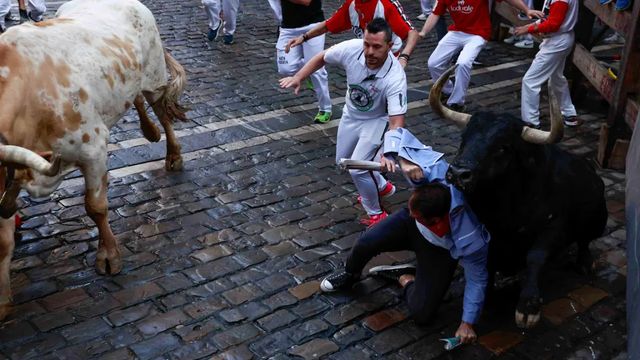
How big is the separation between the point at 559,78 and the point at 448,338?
4.95 metres

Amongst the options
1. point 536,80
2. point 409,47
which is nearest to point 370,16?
point 409,47

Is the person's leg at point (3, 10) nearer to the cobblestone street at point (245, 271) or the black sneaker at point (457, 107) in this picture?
the cobblestone street at point (245, 271)

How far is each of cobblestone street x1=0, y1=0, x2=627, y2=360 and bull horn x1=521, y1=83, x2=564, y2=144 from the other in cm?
143

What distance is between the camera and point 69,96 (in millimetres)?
5559

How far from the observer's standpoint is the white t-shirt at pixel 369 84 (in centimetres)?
631

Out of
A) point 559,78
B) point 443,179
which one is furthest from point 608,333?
point 559,78

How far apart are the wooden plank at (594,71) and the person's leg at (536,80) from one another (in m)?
0.49

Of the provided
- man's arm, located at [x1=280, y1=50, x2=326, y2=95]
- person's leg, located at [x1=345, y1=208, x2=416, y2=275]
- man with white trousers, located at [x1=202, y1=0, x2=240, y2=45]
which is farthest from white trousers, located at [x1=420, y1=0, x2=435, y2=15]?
person's leg, located at [x1=345, y1=208, x2=416, y2=275]

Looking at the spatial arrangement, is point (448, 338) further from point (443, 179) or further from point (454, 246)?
point (443, 179)

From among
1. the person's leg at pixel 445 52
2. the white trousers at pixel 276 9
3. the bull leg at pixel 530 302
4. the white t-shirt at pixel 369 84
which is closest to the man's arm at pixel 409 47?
the white t-shirt at pixel 369 84

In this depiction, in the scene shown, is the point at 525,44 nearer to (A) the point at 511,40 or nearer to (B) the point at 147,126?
(A) the point at 511,40

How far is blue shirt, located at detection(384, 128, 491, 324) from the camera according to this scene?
192 inches

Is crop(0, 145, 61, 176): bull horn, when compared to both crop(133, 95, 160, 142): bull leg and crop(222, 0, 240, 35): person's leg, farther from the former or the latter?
crop(222, 0, 240, 35): person's leg

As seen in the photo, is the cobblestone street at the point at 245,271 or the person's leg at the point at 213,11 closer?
the cobblestone street at the point at 245,271
